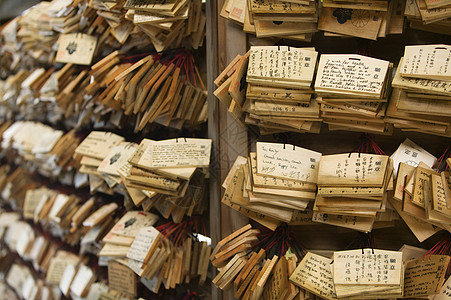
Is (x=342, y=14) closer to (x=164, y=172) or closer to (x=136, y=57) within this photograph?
(x=164, y=172)

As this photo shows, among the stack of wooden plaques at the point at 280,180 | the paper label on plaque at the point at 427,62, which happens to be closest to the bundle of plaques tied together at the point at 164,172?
the stack of wooden plaques at the point at 280,180

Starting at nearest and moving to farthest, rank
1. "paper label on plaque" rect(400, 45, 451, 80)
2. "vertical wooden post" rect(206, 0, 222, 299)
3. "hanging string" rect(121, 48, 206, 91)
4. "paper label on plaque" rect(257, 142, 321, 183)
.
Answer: "paper label on plaque" rect(400, 45, 451, 80) < "paper label on plaque" rect(257, 142, 321, 183) < "vertical wooden post" rect(206, 0, 222, 299) < "hanging string" rect(121, 48, 206, 91)

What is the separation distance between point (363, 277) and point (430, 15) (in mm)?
740

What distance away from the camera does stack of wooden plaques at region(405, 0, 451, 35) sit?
116 cm

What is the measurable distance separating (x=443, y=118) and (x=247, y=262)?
0.73 meters

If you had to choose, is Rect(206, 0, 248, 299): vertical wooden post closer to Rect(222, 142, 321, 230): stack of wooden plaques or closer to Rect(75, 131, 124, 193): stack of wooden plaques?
Rect(222, 142, 321, 230): stack of wooden plaques

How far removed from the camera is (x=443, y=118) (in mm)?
1229

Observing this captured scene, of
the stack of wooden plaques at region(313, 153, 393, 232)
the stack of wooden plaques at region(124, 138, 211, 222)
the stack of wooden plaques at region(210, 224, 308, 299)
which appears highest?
the stack of wooden plaques at region(313, 153, 393, 232)

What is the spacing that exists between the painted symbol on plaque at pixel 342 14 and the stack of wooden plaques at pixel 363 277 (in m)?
0.68

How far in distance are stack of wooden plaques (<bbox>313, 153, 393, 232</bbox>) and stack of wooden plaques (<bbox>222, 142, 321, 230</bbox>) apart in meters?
0.06

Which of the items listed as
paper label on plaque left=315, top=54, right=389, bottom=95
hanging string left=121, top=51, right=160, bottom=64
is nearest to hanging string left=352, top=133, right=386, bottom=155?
paper label on plaque left=315, top=54, right=389, bottom=95

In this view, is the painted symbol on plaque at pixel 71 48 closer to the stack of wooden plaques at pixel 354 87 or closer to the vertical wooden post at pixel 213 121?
the vertical wooden post at pixel 213 121

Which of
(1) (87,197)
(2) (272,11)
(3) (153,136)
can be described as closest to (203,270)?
(3) (153,136)

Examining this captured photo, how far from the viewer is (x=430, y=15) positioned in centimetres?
118
